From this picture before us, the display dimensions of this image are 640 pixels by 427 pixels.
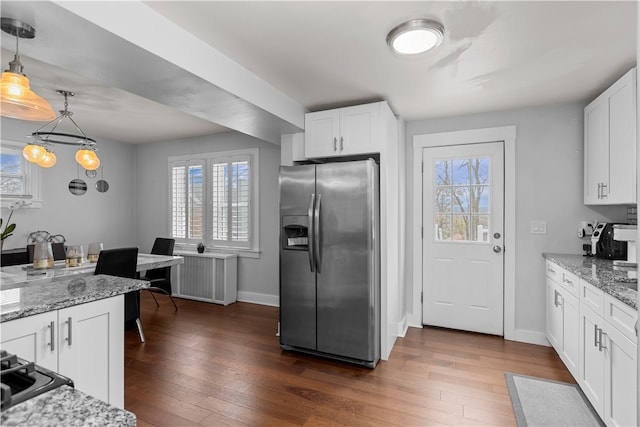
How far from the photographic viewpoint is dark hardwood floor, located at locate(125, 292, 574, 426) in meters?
2.18

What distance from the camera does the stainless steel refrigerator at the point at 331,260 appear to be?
2859mm

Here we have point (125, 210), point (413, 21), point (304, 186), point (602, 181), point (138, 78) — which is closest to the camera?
point (413, 21)

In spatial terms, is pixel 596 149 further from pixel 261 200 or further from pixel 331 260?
pixel 261 200

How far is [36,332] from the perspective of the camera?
1366 millimetres

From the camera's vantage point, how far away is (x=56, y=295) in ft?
5.01

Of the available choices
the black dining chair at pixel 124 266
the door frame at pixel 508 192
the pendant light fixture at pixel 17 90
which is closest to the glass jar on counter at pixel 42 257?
the black dining chair at pixel 124 266

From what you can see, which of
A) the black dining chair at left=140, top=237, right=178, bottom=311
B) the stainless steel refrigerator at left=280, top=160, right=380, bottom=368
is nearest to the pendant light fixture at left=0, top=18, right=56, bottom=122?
the stainless steel refrigerator at left=280, top=160, right=380, bottom=368

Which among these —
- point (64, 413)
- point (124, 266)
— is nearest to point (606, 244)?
point (64, 413)

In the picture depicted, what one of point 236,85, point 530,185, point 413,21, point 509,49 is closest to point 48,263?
point 236,85

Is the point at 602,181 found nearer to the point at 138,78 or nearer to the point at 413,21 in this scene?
the point at 413,21

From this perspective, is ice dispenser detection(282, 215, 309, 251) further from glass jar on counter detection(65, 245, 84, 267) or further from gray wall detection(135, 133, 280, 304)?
glass jar on counter detection(65, 245, 84, 267)

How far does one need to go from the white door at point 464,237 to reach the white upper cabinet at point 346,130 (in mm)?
1005

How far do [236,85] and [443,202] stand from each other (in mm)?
2551

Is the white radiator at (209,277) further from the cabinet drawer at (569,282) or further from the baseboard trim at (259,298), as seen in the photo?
the cabinet drawer at (569,282)
